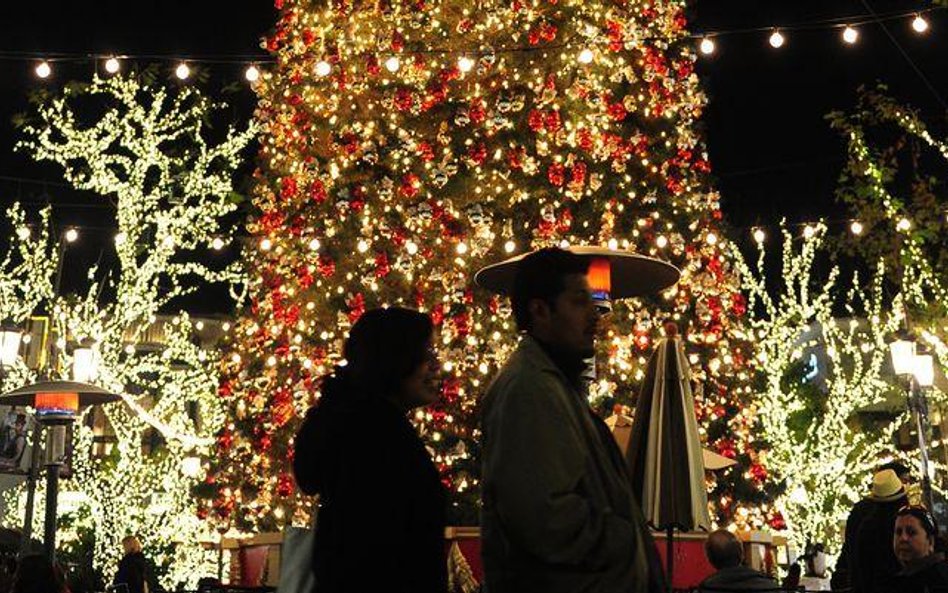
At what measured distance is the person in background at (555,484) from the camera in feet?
10.3

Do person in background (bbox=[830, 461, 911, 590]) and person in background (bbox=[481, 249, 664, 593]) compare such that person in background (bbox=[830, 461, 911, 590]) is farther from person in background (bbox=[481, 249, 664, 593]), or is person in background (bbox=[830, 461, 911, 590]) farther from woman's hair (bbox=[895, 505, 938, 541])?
person in background (bbox=[481, 249, 664, 593])

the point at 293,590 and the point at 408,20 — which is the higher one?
the point at 408,20

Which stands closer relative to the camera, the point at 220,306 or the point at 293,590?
the point at 293,590

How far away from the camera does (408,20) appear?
1380 cm

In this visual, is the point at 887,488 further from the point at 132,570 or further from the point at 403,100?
the point at 132,570

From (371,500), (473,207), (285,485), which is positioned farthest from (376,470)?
(285,485)

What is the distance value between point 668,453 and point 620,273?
2751mm

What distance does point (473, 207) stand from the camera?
1294 cm

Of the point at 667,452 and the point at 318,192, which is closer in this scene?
the point at 667,452

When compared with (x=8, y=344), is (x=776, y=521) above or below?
below

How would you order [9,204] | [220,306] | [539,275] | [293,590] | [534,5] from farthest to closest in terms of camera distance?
1. [220,306]
2. [9,204]
3. [534,5]
4. [539,275]
5. [293,590]

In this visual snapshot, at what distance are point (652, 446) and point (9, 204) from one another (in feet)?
81.1

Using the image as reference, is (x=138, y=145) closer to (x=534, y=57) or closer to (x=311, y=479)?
(x=534, y=57)

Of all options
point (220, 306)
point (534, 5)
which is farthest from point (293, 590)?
point (220, 306)
